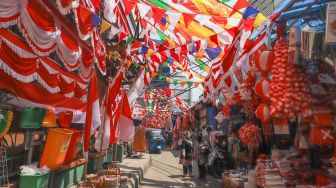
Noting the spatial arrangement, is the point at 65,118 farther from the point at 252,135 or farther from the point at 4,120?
the point at 252,135

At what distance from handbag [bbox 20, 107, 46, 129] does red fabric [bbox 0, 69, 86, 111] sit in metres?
0.24

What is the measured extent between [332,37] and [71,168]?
784cm

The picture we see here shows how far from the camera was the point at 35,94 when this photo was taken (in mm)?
6387

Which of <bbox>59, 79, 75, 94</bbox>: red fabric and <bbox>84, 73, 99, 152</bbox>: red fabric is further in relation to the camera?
<bbox>59, 79, 75, 94</bbox>: red fabric

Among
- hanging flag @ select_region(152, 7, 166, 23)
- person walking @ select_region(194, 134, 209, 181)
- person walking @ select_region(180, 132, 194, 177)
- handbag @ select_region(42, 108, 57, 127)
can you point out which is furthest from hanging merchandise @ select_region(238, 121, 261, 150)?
person walking @ select_region(180, 132, 194, 177)

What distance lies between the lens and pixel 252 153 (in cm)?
841

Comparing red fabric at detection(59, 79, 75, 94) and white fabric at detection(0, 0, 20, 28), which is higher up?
white fabric at detection(0, 0, 20, 28)

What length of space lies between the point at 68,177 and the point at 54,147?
2.17 meters

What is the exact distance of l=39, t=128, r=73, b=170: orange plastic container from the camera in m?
7.18

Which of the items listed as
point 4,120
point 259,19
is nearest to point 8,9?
point 4,120

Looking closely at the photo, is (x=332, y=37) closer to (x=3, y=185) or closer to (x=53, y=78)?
(x=53, y=78)

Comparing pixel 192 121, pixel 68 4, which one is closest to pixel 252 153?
pixel 68 4

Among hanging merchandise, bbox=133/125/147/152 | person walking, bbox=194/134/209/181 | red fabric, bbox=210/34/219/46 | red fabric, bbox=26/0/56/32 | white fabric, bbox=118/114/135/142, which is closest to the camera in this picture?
red fabric, bbox=26/0/56/32

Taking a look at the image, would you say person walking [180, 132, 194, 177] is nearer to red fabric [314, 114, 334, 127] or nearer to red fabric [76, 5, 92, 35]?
red fabric [76, 5, 92, 35]
